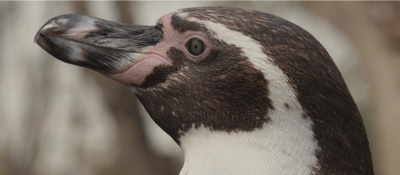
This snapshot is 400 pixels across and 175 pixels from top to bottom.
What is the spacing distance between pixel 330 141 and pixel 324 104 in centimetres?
12

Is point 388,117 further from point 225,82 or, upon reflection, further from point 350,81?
point 350,81

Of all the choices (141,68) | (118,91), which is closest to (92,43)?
(141,68)

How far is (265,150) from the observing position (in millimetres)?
2426

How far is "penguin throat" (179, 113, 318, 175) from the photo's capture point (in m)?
2.38

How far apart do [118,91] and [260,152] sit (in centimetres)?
719

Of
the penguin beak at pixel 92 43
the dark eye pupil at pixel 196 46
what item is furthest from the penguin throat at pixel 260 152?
the penguin beak at pixel 92 43

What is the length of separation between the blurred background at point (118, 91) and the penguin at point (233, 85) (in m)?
4.98

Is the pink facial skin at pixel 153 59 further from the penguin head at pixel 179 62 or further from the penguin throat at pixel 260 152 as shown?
the penguin throat at pixel 260 152

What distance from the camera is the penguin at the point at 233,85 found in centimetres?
241

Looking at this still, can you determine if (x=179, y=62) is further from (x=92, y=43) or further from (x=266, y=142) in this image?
(x=266, y=142)

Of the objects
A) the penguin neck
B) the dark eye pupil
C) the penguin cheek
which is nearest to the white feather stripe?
the penguin neck

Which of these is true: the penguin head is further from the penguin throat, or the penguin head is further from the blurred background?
the blurred background

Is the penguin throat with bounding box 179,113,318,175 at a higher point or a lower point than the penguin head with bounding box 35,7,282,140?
lower

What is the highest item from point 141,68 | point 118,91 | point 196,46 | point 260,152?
point 196,46
